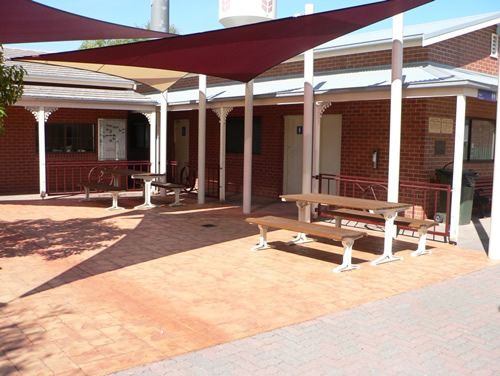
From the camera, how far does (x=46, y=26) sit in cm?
762

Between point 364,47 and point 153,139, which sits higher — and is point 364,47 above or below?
above

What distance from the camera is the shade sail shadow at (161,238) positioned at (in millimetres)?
7246

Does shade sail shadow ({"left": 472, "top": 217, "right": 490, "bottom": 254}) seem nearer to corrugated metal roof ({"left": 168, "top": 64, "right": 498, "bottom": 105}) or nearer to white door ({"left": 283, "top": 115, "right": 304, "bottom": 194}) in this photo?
corrugated metal roof ({"left": 168, "top": 64, "right": 498, "bottom": 105})

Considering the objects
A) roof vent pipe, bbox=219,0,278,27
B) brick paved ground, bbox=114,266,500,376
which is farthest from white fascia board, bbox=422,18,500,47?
brick paved ground, bbox=114,266,500,376

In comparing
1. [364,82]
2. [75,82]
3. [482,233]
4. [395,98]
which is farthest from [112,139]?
[482,233]

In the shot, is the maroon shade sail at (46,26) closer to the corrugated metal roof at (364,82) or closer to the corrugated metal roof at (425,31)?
the corrugated metal roof at (364,82)

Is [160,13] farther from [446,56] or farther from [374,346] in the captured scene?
[374,346]

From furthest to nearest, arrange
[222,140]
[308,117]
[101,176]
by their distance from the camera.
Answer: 1. [101,176]
2. [222,140]
3. [308,117]

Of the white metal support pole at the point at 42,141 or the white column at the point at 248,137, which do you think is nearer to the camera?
the white column at the point at 248,137

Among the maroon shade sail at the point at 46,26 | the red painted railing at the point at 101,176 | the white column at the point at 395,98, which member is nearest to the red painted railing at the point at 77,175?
the red painted railing at the point at 101,176

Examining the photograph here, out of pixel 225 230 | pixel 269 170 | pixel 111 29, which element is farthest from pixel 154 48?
pixel 269 170

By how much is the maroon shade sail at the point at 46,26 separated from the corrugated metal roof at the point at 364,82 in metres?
3.82

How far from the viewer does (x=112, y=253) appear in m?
8.20

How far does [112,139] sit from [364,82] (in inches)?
384
